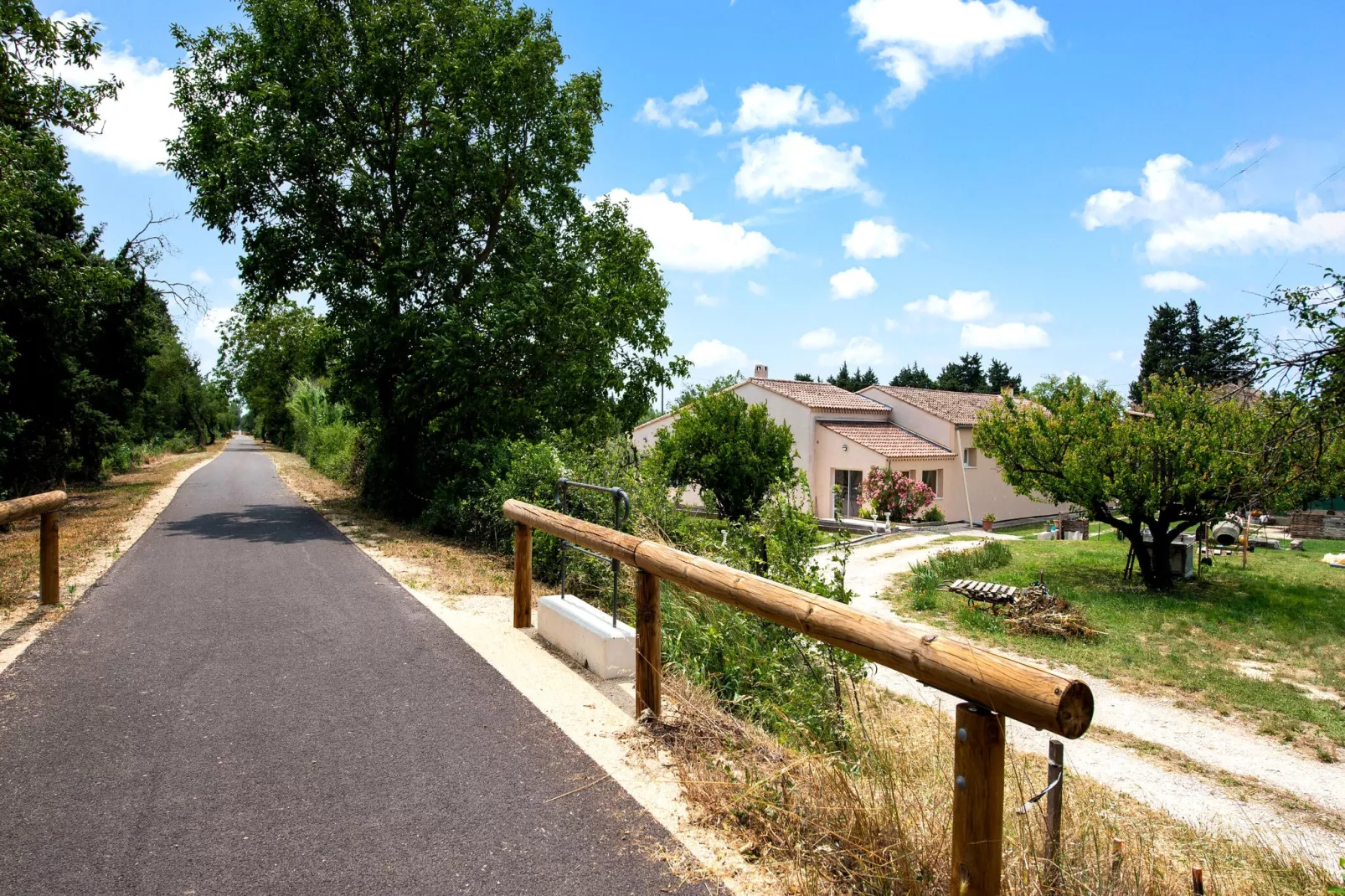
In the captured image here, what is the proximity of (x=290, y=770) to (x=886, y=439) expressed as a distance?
105ft

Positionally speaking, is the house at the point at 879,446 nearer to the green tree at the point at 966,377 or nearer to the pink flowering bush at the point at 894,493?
the pink flowering bush at the point at 894,493

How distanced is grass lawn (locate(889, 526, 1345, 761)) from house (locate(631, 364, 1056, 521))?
12.2 meters

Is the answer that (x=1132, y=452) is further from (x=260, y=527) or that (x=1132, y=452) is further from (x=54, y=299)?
(x=54, y=299)

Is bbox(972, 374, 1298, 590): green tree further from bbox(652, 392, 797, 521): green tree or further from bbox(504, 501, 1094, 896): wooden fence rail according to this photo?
bbox(504, 501, 1094, 896): wooden fence rail

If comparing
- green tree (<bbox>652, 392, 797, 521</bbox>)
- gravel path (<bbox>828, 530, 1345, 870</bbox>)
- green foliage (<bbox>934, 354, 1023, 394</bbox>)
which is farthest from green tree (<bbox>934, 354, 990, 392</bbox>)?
gravel path (<bbox>828, 530, 1345, 870</bbox>)

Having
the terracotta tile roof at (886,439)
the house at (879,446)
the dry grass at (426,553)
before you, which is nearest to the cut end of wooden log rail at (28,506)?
the dry grass at (426,553)

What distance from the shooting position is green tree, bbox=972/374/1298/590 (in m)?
15.3

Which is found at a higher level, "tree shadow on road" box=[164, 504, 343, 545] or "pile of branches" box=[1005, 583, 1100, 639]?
"tree shadow on road" box=[164, 504, 343, 545]

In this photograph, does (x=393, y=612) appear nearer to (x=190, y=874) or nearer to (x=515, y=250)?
(x=190, y=874)

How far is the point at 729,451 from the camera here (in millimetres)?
25562

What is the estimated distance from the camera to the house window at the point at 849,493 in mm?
33250

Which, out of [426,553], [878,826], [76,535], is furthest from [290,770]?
[76,535]

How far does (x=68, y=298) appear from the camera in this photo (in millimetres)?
13797

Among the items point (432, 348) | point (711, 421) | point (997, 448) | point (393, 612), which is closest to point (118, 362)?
point (432, 348)
